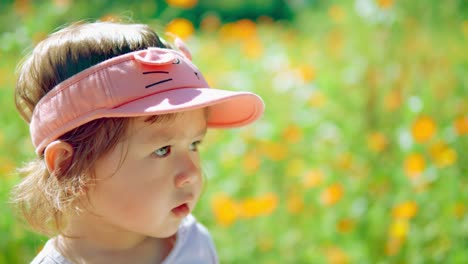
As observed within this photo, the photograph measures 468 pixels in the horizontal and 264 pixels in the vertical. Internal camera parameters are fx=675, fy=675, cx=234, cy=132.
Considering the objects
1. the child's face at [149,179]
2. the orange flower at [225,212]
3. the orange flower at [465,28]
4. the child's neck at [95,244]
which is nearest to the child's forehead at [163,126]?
the child's face at [149,179]

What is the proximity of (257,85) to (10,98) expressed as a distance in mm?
1530

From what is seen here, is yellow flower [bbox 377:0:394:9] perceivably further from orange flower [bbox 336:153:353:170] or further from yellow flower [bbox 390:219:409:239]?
yellow flower [bbox 390:219:409:239]

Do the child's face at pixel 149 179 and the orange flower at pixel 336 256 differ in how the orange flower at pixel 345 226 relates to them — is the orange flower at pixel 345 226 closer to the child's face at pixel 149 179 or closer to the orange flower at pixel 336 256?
the orange flower at pixel 336 256

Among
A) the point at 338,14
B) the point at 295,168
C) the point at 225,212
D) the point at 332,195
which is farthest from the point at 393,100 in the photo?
the point at 338,14

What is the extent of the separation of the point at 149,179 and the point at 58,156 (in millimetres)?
200

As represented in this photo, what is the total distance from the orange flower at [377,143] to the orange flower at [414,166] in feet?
1.03

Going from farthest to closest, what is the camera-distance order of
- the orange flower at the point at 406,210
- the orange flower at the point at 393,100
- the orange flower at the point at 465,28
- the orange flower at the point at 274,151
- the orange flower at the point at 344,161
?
the orange flower at the point at 465,28, the orange flower at the point at 393,100, the orange flower at the point at 274,151, the orange flower at the point at 344,161, the orange flower at the point at 406,210

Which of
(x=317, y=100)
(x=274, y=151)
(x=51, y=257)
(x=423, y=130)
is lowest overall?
(x=51, y=257)

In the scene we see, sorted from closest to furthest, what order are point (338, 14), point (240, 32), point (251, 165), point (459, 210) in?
1. point (459, 210)
2. point (251, 165)
3. point (338, 14)
4. point (240, 32)

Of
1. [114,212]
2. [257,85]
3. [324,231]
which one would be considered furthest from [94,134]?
[257,85]

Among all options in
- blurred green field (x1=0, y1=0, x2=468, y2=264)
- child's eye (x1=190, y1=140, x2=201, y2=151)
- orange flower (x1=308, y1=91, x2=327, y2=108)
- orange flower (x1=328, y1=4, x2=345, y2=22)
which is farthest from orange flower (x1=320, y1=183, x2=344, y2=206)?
orange flower (x1=328, y1=4, x2=345, y2=22)

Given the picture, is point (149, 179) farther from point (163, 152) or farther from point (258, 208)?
point (258, 208)

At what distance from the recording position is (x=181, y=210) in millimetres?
1492

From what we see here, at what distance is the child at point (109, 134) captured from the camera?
1.39 m
